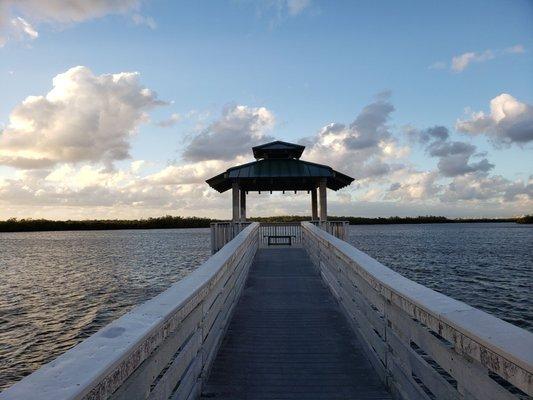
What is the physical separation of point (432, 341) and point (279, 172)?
16844 mm

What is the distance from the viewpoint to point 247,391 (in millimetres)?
4078

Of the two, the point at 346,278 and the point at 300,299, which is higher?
the point at 346,278

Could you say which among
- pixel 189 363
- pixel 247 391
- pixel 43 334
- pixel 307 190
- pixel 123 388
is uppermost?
pixel 307 190

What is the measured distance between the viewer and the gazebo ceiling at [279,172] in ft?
63.6

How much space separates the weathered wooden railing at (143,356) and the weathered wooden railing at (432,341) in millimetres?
1635

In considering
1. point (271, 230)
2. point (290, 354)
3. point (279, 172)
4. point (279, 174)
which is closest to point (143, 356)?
point (290, 354)

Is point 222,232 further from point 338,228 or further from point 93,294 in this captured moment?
point 93,294

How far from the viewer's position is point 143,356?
2307mm

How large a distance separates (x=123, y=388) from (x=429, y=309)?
1875 mm

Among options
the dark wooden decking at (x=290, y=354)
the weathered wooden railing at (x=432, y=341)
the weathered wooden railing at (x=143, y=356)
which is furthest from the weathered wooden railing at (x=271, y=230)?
the weathered wooden railing at (x=143, y=356)

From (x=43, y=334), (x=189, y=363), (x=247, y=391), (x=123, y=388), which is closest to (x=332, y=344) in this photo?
(x=247, y=391)

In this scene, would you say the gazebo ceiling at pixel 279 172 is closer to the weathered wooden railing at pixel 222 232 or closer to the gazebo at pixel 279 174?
the gazebo at pixel 279 174

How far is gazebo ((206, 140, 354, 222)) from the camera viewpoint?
1942 centimetres

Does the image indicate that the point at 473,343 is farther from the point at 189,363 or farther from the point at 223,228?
the point at 223,228
